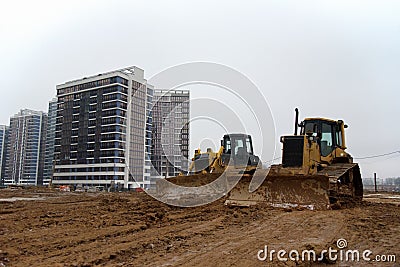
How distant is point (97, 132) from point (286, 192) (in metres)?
62.4

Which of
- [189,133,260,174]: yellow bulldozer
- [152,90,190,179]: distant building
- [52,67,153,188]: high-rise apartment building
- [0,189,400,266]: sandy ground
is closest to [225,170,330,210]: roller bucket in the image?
[0,189,400,266]: sandy ground

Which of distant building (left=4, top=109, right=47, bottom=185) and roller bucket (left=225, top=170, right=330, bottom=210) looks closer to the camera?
roller bucket (left=225, top=170, right=330, bottom=210)

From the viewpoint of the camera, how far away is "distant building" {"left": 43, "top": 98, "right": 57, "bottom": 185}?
81.4m

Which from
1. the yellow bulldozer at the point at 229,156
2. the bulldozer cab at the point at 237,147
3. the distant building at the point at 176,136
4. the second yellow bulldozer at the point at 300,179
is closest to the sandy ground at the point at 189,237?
the second yellow bulldozer at the point at 300,179

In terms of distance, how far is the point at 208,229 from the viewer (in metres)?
5.75

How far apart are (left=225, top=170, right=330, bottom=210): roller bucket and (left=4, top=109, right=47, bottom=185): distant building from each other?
85.3 metres

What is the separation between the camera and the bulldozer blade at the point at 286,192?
7707mm

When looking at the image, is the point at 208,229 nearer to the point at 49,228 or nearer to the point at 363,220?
the point at 49,228

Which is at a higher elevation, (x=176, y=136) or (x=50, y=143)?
(x=50, y=143)

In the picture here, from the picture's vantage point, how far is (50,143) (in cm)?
8269

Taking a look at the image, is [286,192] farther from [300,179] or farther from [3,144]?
[3,144]

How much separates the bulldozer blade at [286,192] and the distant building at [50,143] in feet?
260

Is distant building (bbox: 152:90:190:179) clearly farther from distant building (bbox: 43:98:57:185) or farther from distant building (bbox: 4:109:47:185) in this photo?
distant building (bbox: 4:109:47:185)

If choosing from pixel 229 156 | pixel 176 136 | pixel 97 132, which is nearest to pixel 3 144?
pixel 97 132
